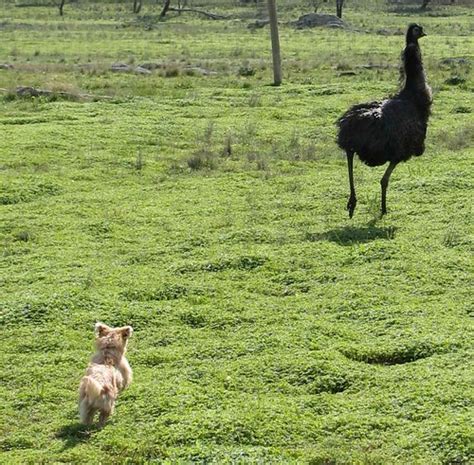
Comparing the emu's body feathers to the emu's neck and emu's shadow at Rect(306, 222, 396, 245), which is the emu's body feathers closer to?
the emu's neck

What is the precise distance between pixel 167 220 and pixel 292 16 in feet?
209

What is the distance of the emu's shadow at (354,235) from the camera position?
1534cm

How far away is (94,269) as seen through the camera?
47.8 feet

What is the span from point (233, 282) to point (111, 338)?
4.20m

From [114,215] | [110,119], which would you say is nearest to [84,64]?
[110,119]

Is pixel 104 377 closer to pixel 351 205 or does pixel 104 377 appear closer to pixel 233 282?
pixel 233 282

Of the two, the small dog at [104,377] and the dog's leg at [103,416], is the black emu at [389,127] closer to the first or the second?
the small dog at [104,377]

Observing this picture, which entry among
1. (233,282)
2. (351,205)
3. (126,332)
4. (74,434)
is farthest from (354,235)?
(74,434)

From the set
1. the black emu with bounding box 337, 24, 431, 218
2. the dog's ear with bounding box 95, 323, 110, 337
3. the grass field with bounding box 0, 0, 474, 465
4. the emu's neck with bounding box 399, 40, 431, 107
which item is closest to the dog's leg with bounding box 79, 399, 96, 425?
the grass field with bounding box 0, 0, 474, 465

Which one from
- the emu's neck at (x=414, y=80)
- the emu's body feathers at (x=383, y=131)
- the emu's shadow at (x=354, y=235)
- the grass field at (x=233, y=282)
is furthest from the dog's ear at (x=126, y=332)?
the emu's neck at (x=414, y=80)

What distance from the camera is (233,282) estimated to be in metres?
13.7

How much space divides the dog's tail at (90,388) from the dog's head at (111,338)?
0.72m

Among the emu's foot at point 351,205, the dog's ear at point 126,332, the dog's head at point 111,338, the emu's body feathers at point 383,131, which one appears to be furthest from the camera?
the emu's foot at point 351,205

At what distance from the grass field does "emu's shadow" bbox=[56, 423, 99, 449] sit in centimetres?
3
